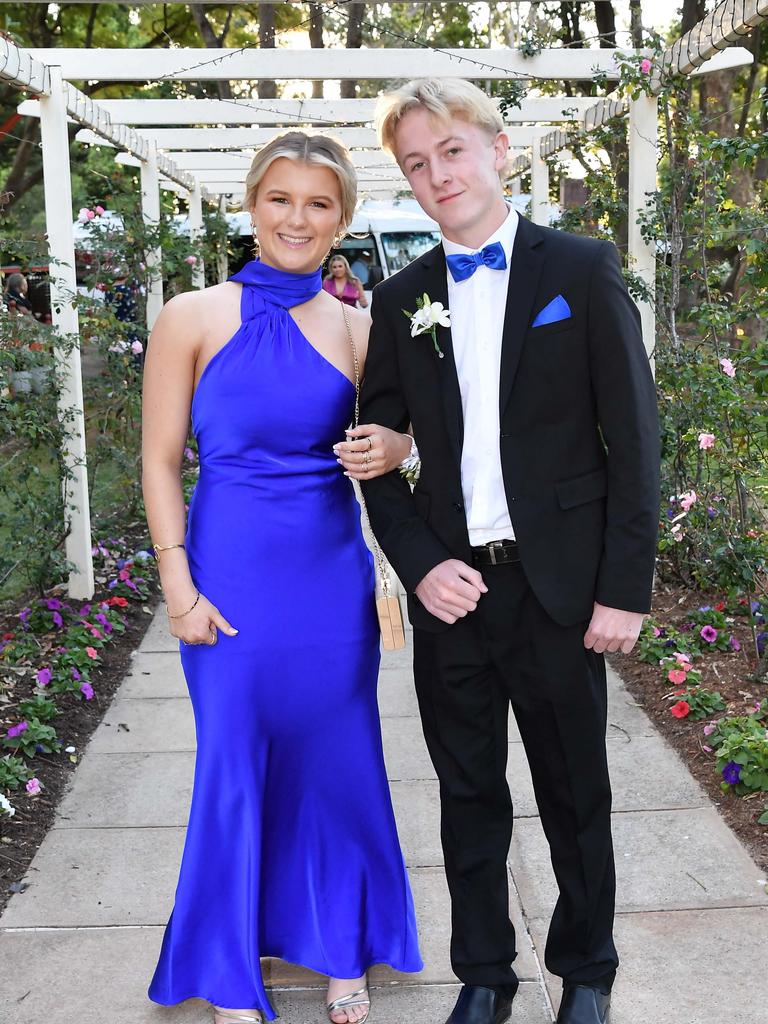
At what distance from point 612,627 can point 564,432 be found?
0.44 metres

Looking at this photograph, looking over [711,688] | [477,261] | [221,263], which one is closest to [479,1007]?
[477,261]

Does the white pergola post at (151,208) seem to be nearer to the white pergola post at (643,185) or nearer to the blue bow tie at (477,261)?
the white pergola post at (643,185)

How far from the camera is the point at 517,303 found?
99.0 inches

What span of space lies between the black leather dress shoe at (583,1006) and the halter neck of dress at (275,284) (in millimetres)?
1794

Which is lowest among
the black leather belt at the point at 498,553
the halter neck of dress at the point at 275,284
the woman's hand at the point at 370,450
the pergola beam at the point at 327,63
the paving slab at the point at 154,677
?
the paving slab at the point at 154,677

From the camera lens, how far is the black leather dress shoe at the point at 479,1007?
2.78 m

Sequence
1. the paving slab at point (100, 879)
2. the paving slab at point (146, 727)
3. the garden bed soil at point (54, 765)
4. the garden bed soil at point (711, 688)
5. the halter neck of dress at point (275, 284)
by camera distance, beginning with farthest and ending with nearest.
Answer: the paving slab at point (146, 727), the garden bed soil at point (711, 688), the garden bed soil at point (54, 765), the paving slab at point (100, 879), the halter neck of dress at point (275, 284)

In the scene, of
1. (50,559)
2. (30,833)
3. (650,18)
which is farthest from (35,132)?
(30,833)

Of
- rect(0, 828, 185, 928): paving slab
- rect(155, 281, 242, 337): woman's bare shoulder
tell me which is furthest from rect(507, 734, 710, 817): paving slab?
rect(155, 281, 242, 337): woman's bare shoulder

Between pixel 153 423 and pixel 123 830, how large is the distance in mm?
1797

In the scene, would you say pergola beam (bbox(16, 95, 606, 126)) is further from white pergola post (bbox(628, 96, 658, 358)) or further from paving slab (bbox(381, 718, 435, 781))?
paving slab (bbox(381, 718, 435, 781))

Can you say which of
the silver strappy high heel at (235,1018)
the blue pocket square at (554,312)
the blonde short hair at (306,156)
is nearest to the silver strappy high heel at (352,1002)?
the silver strappy high heel at (235,1018)

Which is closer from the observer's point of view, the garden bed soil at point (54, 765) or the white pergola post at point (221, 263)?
the garden bed soil at point (54, 765)

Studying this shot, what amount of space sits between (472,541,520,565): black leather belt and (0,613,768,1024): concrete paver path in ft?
3.82
